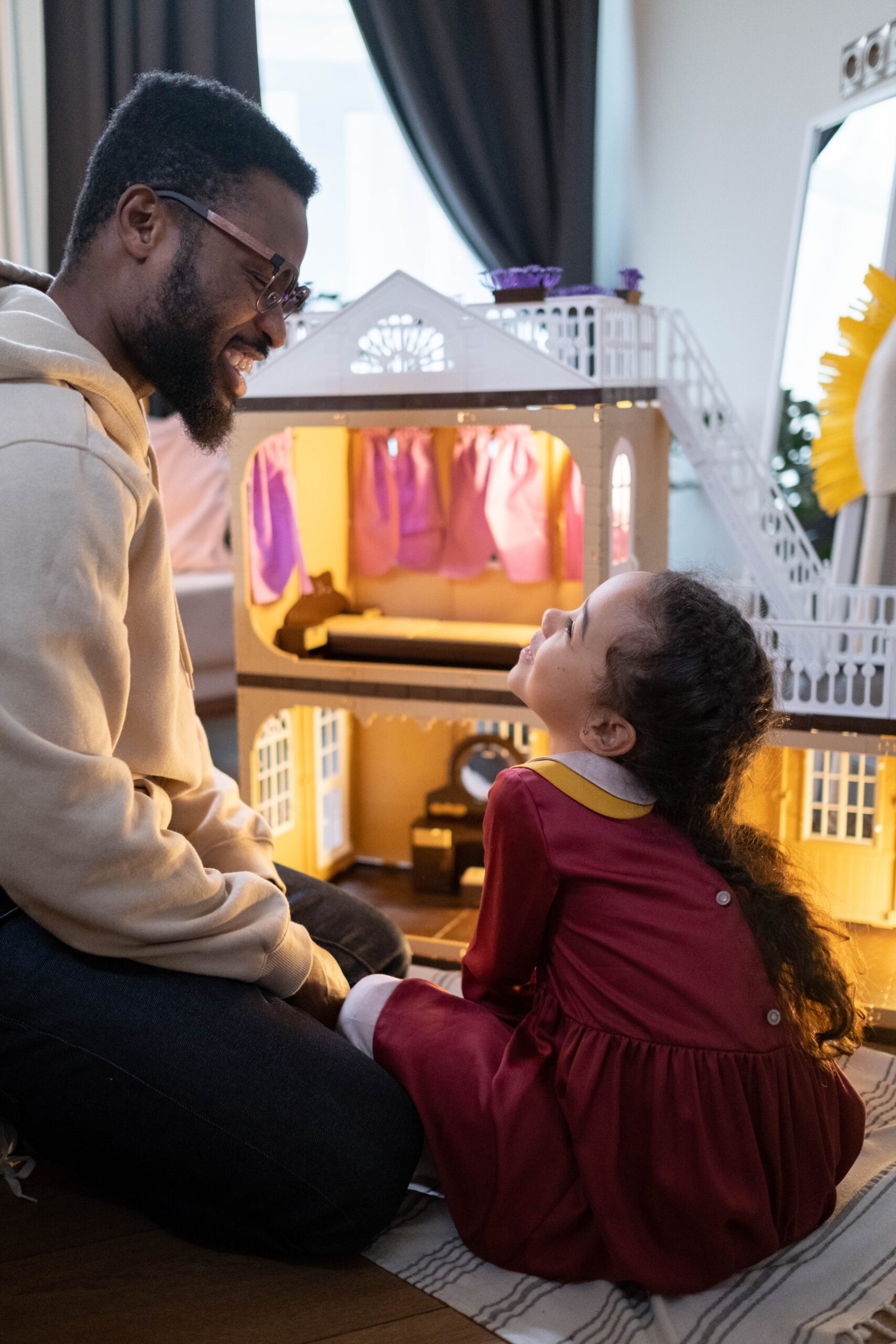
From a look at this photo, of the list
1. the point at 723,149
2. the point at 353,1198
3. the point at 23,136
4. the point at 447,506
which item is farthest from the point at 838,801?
the point at 23,136

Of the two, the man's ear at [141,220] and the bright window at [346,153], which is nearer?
the man's ear at [141,220]

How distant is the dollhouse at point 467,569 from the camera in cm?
257

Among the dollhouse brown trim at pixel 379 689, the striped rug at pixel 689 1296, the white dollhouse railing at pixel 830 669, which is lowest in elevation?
the striped rug at pixel 689 1296

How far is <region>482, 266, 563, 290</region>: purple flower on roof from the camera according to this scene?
2615mm

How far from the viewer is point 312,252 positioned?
4547 millimetres

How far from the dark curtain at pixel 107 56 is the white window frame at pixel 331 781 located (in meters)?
2.08

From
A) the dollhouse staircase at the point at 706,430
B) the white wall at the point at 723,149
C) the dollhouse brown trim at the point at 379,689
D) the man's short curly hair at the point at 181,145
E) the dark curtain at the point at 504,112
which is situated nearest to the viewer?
the man's short curly hair at the point at 181,145

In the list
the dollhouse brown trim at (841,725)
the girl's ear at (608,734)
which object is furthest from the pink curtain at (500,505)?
the girl's ear at (608,734)

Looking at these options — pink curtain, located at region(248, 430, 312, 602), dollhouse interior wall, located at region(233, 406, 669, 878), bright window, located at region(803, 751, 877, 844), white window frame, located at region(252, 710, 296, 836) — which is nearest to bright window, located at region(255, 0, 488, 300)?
dollhouse interior wall, located at region(233, 406, 669, 878)

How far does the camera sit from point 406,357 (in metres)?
2.66

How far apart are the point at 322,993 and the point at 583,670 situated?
549mm

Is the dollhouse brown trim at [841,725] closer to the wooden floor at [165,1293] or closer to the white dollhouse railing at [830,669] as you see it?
the white dollhouse railing at [830,669]

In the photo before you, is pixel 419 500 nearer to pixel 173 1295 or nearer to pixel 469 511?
pixel 469 511

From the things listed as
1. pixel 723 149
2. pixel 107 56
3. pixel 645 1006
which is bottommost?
pixel 645 1006
